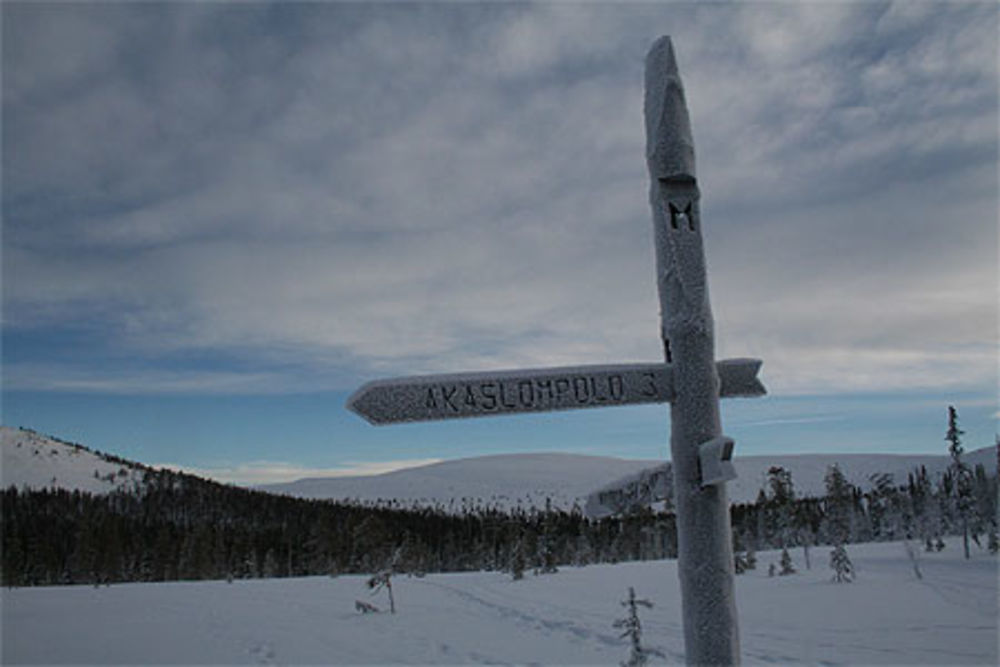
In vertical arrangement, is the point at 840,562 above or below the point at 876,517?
above

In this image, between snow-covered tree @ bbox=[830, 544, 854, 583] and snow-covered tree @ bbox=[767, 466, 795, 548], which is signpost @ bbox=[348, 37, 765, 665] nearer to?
snow-covered tree @ bbox=[830, 544, 854, 583]

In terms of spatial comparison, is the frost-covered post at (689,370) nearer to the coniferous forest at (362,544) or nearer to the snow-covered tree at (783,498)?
the coniferous forest at (362,544)

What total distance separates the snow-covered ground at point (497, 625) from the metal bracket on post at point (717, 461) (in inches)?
526

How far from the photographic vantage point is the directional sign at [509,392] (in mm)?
2785

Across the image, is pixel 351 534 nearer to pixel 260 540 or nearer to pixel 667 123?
pixel 260 540

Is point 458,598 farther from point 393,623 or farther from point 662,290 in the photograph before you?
point 662,290

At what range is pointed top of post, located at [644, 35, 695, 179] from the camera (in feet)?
11.1

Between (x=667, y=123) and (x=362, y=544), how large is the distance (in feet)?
176

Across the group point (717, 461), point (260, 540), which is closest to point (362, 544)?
point (260, 540)

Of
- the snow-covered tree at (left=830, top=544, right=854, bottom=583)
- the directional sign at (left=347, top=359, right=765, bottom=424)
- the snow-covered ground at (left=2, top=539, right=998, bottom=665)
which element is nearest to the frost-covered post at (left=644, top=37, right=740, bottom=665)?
the directional sign at (left=347, top=359, right=765, bottom=424)

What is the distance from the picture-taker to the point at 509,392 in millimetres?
2977

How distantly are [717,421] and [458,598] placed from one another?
31501mm

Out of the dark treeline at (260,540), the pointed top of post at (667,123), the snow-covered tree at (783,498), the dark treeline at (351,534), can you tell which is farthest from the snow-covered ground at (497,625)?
the snow-covered tree at (783,498)

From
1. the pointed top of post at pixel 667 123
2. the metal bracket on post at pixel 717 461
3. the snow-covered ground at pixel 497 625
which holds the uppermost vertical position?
the pointed top of post at pixel 667 123
